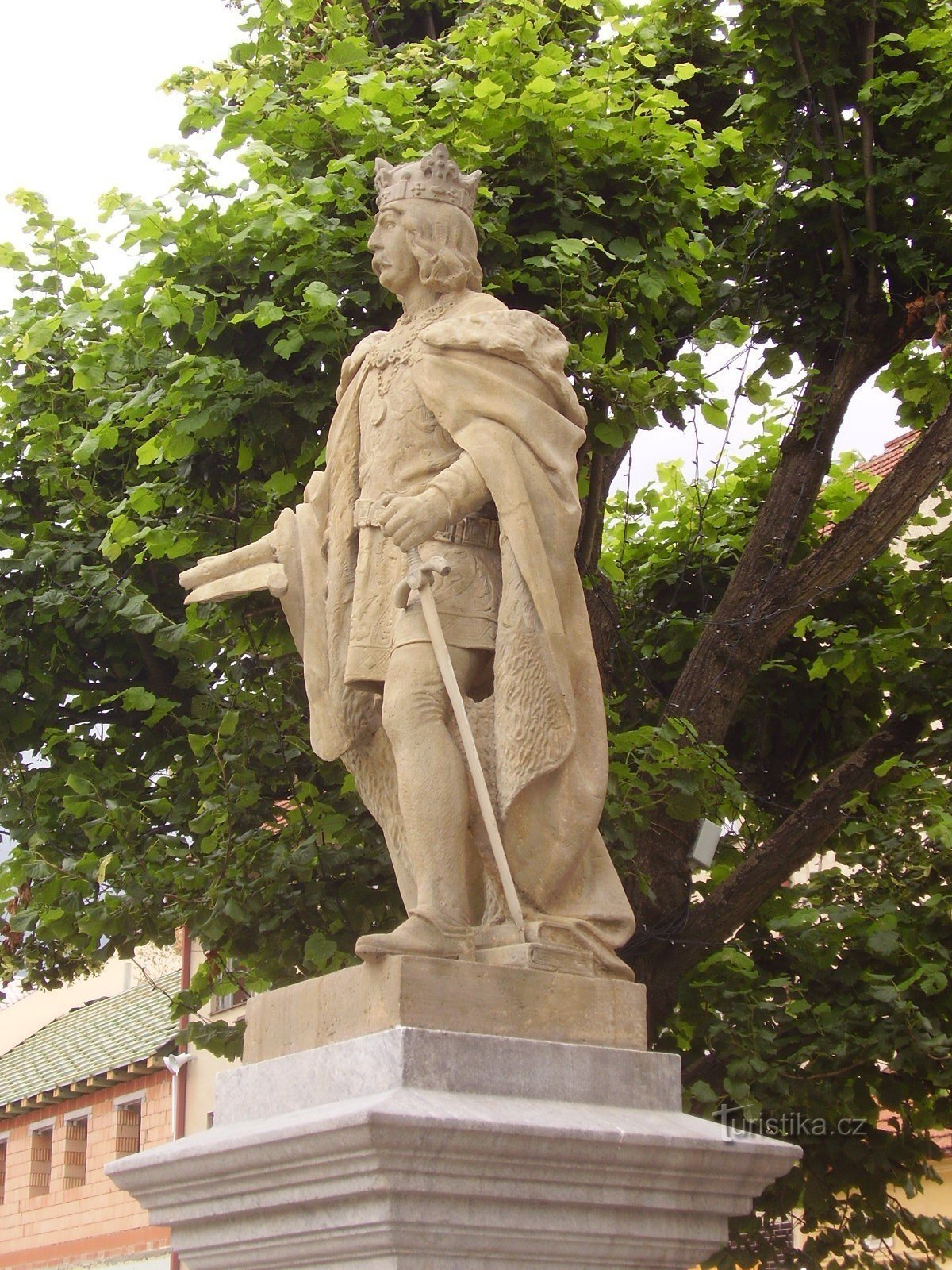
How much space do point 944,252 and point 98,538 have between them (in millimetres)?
4743

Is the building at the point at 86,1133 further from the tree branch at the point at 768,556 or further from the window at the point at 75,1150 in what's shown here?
the tree branch at the point at 768,556

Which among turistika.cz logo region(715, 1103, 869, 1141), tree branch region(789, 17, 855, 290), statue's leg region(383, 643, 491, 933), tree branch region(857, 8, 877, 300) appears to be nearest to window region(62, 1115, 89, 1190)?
turistika.cz logo region(715, 1103, 869, 1141)

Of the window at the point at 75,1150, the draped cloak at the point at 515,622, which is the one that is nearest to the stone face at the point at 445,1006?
the draped cloak at the point at 515,622

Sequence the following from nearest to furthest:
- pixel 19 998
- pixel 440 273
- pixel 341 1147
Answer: pixel 341 1147
pixel 440 273
pixel 19 998

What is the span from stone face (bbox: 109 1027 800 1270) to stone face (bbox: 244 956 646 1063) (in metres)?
0.07

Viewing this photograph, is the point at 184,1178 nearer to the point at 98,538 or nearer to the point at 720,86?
the point at 98,538

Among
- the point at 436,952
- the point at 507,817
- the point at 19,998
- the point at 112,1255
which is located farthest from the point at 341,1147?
the point at 19,998

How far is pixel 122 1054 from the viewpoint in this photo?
76.8 feet

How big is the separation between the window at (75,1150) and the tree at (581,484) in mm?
15553

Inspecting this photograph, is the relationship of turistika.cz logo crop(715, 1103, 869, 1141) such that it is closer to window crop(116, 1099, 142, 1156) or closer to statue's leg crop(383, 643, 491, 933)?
statue's leg crop(383, 643, 491, 933)

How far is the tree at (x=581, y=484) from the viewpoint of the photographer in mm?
7852

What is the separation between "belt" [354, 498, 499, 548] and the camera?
4926mm

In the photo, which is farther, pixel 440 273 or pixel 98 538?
pixel 98 538

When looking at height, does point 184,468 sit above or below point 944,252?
below
